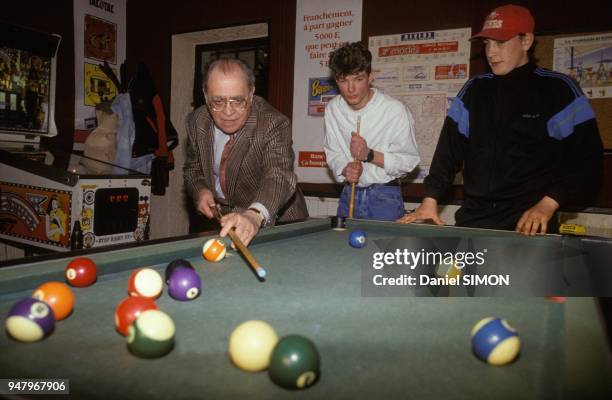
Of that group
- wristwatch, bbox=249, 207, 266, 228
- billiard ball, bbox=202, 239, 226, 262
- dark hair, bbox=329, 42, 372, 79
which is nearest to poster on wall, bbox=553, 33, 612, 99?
dark hair, bbox=329, 42, 372, 79

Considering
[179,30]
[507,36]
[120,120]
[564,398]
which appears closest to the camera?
[564,398]

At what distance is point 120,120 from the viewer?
410 centimetres

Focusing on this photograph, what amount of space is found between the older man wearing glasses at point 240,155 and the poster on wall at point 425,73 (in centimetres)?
135

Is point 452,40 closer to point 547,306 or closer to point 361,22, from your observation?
point 361,22

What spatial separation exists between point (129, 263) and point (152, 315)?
564 mm

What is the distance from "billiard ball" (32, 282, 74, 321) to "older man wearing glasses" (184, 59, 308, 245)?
68cm

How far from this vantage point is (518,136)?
6.98 ft

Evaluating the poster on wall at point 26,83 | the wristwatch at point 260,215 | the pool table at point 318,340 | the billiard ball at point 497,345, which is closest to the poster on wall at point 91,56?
the poster on wall at point 26,83

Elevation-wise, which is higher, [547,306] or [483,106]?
[483,106]

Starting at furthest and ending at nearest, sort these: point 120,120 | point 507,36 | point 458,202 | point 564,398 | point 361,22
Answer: point 120,120 < point 361,22 < point 458,202 < point 507,36 < point 564,398

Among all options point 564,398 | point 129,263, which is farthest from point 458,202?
point 564,398

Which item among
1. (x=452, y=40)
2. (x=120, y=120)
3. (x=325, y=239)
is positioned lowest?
(x=325, y=239)

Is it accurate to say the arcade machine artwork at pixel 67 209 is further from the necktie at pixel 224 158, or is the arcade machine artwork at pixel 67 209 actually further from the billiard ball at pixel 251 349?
the billiard ball at pixel 251 349

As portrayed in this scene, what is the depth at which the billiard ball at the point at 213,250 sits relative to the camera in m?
1.43
